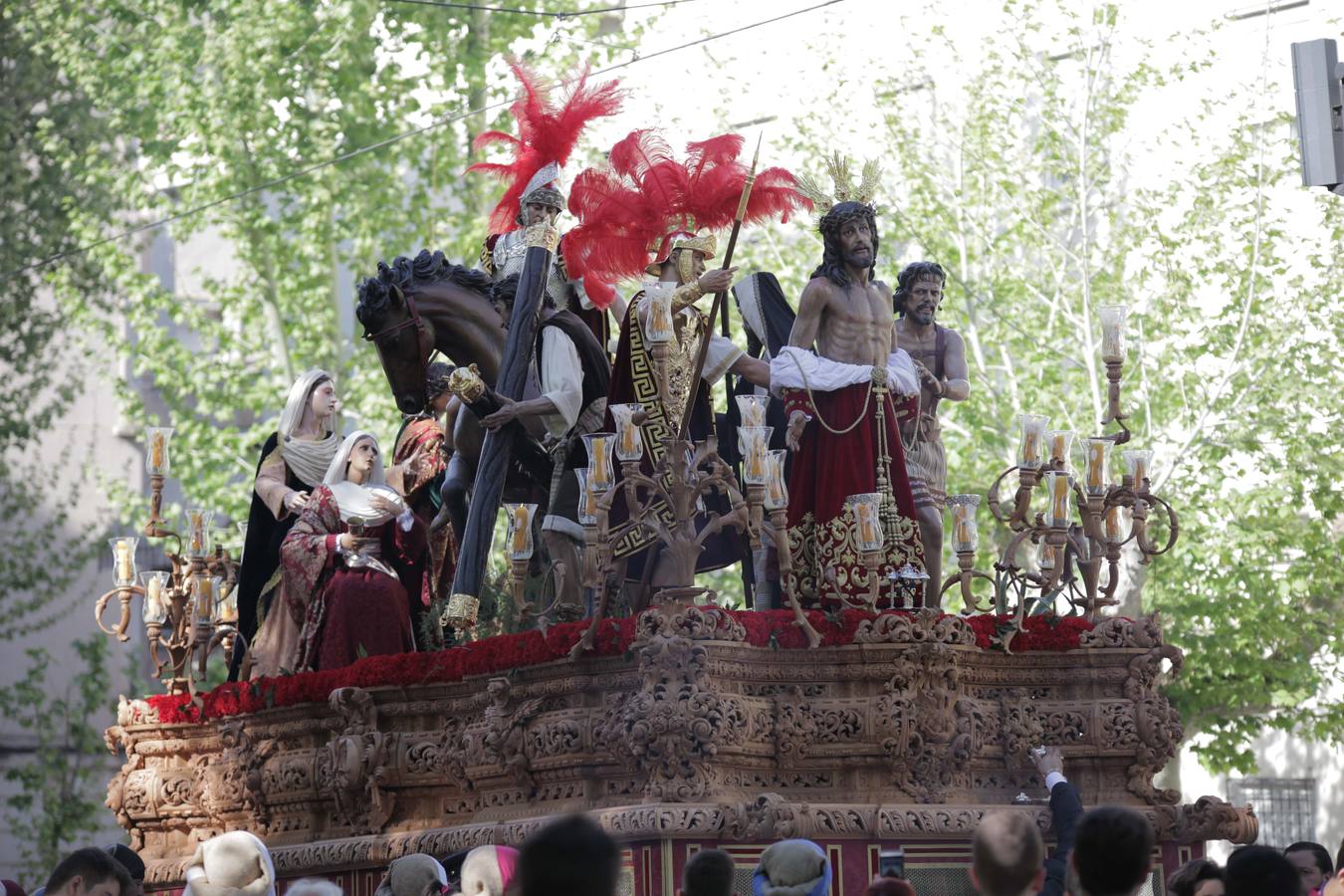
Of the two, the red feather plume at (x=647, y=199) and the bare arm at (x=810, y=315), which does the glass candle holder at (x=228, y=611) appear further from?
the bare arm at (x=810, y=315)

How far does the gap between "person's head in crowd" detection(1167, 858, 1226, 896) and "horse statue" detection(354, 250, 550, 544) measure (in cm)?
484

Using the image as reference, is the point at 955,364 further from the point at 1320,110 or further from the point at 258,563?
the point at 258,563

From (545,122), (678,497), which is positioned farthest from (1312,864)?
(545,122)

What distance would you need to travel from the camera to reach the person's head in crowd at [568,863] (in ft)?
16.0

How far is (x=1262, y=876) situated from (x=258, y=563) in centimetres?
871

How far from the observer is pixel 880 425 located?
1181 cm

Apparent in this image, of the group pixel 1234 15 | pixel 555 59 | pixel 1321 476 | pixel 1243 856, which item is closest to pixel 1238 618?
pixel 1321 476

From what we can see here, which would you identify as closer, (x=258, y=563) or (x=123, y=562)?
(x=123, y=562)

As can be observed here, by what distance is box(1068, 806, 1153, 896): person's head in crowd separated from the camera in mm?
5727

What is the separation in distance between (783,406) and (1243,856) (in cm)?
605

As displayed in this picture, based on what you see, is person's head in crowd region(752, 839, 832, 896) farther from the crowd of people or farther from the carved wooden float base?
the carved wooden float base

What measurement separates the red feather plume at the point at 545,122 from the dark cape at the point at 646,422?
140cm

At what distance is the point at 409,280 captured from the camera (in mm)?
12766

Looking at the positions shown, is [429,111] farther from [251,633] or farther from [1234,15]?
[251,633]
